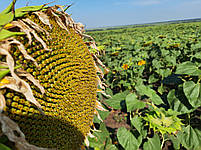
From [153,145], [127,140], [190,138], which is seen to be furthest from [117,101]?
[190,138]

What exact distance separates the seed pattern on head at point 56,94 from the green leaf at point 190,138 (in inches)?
115

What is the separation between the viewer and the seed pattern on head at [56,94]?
2.21 feet

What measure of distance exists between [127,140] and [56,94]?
2.26m

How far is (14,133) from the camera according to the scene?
63cm

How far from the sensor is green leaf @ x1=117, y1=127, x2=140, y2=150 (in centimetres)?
265

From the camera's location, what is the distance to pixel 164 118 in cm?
263

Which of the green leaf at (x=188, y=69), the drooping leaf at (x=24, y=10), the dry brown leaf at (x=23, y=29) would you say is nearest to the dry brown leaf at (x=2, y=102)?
the dry brown leaf at (x=23, y=29)

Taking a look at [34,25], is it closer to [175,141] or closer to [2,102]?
[2,102]

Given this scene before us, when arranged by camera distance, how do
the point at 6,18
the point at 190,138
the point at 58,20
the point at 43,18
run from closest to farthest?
1. the point at 6,18
2. the point at 43,18
3. the point at 58,20
4. the point at 190,138

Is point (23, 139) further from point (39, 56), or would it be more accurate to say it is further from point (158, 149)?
point (158, 149)

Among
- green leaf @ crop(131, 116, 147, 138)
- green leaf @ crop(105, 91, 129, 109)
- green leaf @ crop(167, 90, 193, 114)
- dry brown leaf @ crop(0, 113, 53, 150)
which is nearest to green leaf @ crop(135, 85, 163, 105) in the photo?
green leaf @ crop(105, 91, 129, 109)

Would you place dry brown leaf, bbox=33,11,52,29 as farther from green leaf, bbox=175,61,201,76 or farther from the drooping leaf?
green leaf, bbox=175,61,201,76

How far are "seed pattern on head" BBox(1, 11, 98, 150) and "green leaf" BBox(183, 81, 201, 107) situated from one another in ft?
8.54

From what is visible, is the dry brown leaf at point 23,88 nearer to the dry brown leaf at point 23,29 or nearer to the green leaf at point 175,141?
the dry brown leaf at point 23,29
